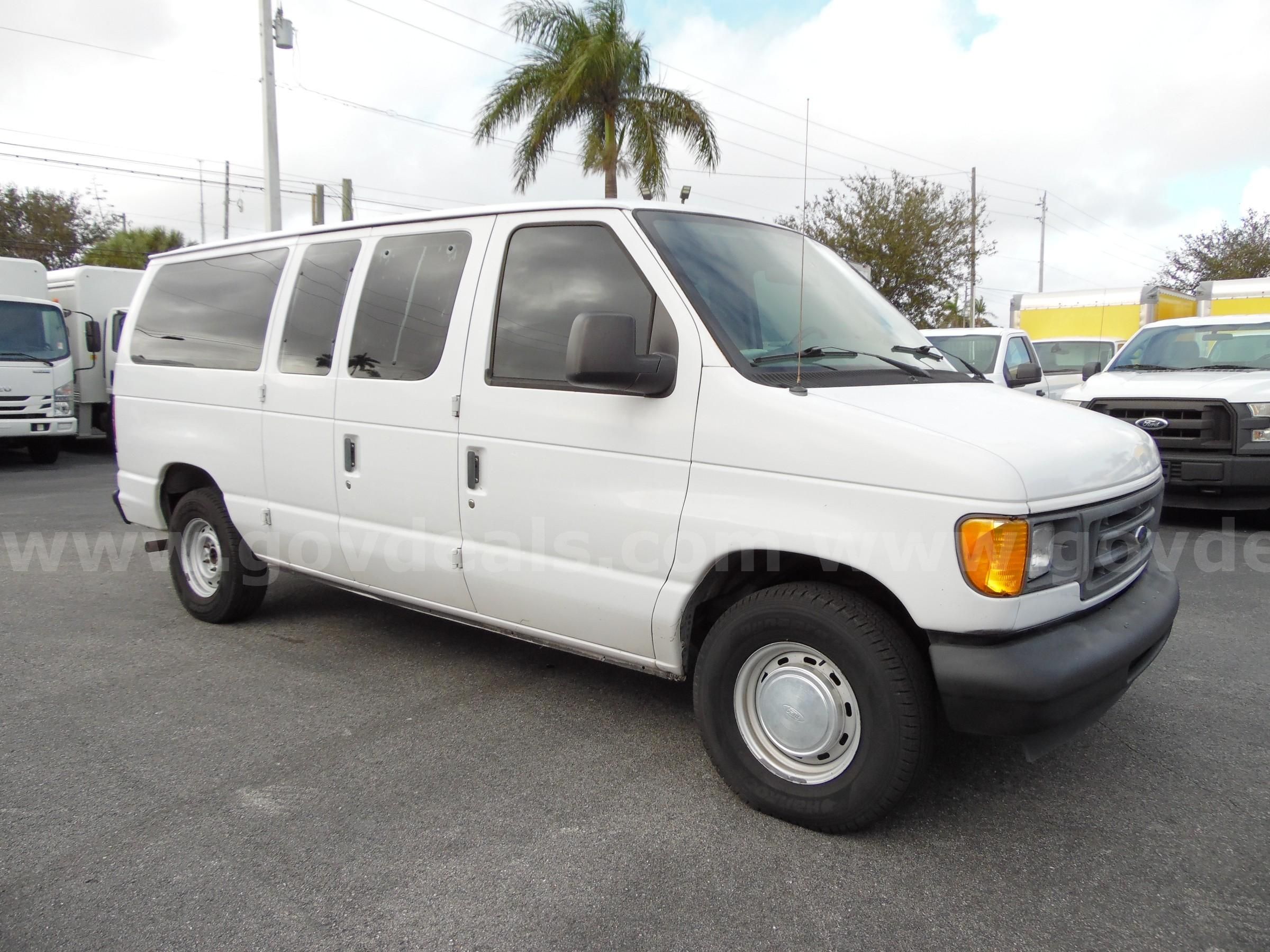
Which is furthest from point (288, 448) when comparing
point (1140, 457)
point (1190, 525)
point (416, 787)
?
point (1190, 525)

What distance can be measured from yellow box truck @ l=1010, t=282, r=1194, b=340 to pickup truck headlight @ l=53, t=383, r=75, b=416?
15811mm

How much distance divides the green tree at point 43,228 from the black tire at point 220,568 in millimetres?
38474

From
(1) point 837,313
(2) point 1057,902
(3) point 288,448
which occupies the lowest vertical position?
(2) point 1057,902

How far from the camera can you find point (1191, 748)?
3795 mm

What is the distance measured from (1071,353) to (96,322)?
16.2 metres

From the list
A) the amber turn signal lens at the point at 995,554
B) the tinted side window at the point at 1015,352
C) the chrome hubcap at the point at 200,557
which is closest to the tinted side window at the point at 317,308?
the chrome hubcap at the point at 200,557

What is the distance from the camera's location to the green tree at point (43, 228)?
122 ft

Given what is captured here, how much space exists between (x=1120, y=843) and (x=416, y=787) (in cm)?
239

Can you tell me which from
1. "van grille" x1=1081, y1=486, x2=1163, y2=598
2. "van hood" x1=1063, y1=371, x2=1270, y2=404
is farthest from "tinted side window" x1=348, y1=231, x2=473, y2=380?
"van hood" x1=1063, y1=371, x2=1270, y2=404

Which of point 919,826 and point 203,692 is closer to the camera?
point 919,826

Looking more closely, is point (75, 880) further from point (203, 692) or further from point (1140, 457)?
point (1140, 457)

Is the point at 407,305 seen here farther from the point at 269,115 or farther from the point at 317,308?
the point at 269,115

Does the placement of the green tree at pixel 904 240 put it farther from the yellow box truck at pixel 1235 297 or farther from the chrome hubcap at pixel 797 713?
the chrome hubcap at pixel 797 713

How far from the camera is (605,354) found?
3.16 meters
